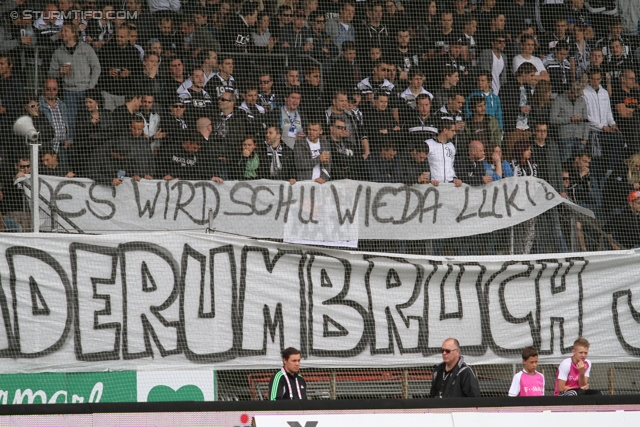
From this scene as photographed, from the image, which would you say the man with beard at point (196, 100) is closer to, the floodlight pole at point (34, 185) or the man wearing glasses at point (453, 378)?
the floodlight pole at point (34, 185)

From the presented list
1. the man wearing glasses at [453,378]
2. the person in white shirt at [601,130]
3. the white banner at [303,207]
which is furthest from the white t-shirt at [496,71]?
the man wearing glasses at [453,378]

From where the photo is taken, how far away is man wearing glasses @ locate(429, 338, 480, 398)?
29.4 ft

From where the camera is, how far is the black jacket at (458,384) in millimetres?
8953

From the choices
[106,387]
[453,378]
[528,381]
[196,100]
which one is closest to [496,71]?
[196,100]

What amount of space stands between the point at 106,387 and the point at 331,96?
3.77 metres

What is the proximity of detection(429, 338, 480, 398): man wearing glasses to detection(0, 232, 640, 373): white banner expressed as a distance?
70.1 inches

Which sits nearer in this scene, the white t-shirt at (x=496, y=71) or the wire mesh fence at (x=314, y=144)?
the wire mesh fence at (x=314, y=144)

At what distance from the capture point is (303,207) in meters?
11.1

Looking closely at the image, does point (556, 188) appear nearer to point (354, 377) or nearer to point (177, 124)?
point (354, 377)

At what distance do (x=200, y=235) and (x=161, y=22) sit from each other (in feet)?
8.92

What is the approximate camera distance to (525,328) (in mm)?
11172

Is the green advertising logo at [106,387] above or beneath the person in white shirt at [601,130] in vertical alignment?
beneath

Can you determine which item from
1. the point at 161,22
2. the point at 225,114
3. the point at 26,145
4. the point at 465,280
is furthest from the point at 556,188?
the point at 26,145

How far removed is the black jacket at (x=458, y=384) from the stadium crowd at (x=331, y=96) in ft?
8.45
